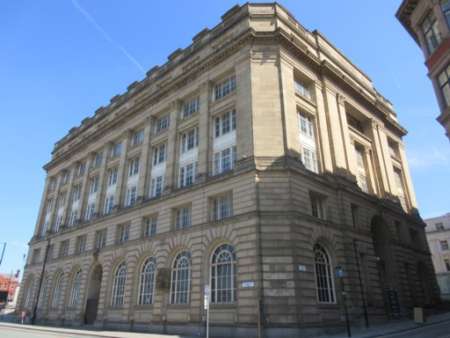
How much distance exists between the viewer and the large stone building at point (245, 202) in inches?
911

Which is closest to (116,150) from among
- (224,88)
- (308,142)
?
(224,88)

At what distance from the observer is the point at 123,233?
35.7 metres

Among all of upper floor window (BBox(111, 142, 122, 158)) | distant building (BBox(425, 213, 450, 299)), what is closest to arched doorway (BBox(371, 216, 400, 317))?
upper floor window (BBox(111, 142, 122, 158))

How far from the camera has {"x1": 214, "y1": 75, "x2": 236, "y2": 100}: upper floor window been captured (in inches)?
1227

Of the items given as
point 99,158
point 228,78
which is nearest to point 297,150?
point 228,78

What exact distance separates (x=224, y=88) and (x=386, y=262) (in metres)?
23.7

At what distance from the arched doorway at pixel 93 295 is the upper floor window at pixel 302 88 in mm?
28092

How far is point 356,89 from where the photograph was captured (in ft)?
124

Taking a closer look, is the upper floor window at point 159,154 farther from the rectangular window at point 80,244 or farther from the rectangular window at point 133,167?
the rectangular window at point 80,244

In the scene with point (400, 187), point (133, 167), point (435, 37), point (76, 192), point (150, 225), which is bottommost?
point (150, 225)

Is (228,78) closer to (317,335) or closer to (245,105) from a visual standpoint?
(245,105)

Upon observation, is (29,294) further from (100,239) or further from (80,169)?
(100,239)

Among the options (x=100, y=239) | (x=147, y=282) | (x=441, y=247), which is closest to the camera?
A: (x=147, y=282)

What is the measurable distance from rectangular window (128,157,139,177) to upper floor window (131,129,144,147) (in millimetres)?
1957
